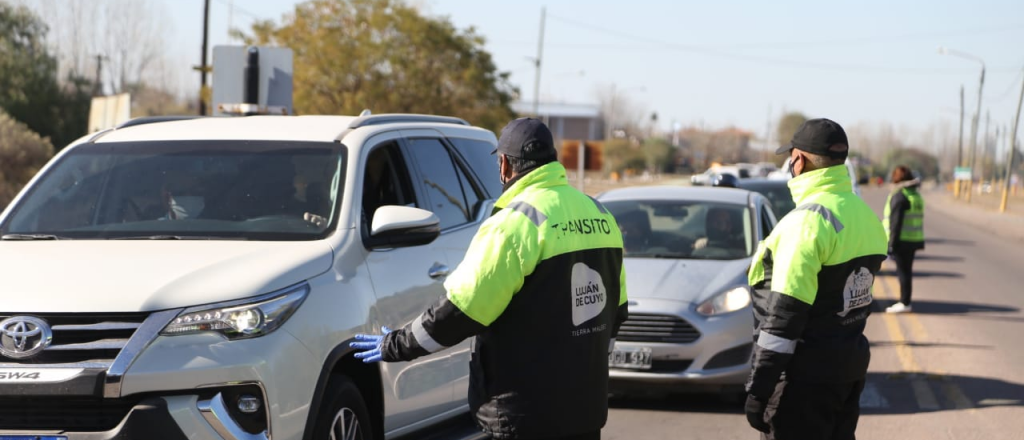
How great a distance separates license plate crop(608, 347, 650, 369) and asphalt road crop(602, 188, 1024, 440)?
1.14 ft

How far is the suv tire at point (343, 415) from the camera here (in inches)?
193

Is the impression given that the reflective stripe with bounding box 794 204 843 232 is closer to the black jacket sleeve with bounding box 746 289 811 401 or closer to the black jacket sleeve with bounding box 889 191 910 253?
the black jacket sleeve with bounding box 746 289 811 401

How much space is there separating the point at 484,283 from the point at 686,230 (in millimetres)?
7043

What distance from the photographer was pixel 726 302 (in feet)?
29.3

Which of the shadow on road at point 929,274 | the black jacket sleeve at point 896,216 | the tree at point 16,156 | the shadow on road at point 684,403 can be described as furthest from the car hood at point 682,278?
the tree at point 16,156

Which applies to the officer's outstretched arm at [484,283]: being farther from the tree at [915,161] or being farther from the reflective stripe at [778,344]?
the tree at [915,161]

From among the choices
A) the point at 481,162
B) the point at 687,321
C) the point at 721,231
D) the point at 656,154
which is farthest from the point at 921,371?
the point at 656,154

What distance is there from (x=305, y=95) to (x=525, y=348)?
31333 mm

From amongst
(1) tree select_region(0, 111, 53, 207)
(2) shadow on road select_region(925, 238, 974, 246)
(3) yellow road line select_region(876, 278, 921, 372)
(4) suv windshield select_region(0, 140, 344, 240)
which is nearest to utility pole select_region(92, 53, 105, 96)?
(1) tree select_region(0, 111, 53, 207)

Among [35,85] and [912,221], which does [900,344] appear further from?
[35,85]

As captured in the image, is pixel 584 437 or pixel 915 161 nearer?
pixel 584 437

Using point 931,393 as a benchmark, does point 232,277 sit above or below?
above

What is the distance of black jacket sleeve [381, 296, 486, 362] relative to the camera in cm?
392

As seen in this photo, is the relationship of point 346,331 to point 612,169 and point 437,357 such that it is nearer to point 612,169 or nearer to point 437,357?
point 437,357
